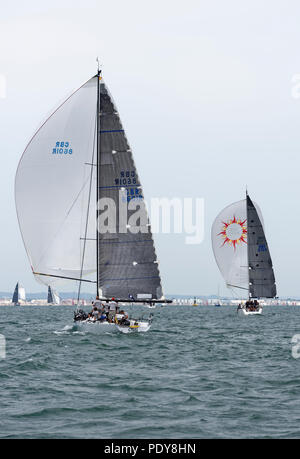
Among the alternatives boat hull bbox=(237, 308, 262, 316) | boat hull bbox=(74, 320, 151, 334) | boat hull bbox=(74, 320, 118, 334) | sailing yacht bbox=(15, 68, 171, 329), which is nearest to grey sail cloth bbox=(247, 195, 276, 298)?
boat hull bbox=(237, 308, 262, 316)

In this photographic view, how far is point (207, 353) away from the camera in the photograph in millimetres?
27469

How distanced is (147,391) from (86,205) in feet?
62.5

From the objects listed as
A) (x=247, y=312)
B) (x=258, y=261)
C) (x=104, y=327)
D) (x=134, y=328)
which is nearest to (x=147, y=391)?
(x=104, y=327)

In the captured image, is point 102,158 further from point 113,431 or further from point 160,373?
point 113,431

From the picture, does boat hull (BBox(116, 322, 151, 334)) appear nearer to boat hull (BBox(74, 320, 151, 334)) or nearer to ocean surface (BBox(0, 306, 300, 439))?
boat hull (BBox(74, 320, 151, 334))

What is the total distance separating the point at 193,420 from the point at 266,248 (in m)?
64.3

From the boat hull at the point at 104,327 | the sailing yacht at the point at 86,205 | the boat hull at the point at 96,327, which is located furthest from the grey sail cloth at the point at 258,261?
the boat hull at the point at 96,327

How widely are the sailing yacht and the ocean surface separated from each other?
6.11 metres

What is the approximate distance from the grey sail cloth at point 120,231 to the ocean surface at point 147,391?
6.04 meters

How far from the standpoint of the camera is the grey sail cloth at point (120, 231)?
117ft

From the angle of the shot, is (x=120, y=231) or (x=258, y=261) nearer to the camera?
(x=120, y=231)

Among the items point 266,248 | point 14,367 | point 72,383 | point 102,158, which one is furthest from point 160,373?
point 266,248

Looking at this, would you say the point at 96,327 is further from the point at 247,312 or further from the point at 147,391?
the point at 247,312

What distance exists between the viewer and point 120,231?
35.9 m
